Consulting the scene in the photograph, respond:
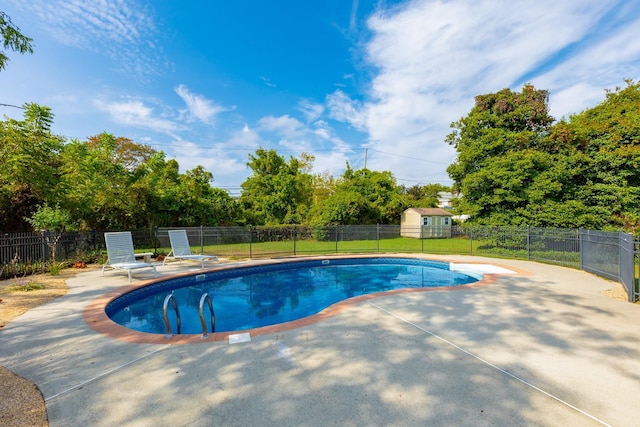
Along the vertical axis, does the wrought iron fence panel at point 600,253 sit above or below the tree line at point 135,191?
below

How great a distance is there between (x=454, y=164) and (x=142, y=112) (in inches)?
734

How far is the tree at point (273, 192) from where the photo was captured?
2594cm

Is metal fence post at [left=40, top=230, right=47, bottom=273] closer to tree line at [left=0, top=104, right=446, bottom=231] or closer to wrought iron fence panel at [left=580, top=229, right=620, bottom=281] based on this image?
tree line at [left=0, top=104, right=446, bottom=231]

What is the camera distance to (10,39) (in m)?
4.53

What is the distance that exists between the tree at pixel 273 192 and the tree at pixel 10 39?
19786mm

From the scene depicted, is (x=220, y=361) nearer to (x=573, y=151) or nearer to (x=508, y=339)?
(x=508, y=339)

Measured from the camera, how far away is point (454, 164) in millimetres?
18078

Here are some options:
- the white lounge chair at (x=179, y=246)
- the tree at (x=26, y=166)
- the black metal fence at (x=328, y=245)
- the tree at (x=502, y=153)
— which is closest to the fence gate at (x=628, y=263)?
the black metal fence at (x=328, y=245)

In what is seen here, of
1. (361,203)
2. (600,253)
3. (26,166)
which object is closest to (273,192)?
(361,203)

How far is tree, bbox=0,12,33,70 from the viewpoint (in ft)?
14.5

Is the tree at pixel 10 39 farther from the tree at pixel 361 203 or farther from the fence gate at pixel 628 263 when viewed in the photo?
the tree at pixel 361 203

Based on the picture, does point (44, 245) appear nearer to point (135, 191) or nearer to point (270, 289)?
point (135, 191)

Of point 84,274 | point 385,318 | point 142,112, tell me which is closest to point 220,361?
point 385,318

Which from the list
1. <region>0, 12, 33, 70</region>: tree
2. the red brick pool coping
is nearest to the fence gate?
the red brick pool coping
